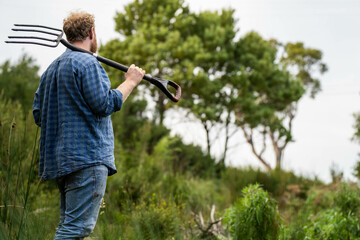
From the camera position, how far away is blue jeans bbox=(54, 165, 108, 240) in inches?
86.4

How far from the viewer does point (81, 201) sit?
7.23 feet

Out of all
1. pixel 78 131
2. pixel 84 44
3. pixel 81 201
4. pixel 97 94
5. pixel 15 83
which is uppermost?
pixel 15 83

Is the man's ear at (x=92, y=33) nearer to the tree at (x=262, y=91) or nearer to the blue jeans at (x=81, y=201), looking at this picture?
the blue jeans at (x=81, y=201)

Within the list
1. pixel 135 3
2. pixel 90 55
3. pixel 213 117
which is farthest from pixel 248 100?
pixel 90 55

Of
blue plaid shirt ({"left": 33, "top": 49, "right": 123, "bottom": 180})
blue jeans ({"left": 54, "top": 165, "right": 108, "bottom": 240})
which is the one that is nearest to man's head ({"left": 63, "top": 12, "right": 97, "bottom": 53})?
blue plaid shirt ({"left": 33, "top": 49, "right": 123, "bottom": 180})

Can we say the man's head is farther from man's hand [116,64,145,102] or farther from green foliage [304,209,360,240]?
green foliage [304,209,360,240]

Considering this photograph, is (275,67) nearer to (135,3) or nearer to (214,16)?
(214,16)

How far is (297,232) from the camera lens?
166 inches

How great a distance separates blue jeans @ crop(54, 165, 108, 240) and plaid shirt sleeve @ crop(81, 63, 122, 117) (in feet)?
1.13

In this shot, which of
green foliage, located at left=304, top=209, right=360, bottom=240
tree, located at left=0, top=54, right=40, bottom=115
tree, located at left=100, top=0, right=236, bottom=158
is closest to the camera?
green foliage, located at left=304, top=209, right=360, bottom=240

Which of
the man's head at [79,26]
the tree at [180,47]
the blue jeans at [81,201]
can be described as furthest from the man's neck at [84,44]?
the tree at [180,47]

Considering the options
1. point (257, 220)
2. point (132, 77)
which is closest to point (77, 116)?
point (132, 77)

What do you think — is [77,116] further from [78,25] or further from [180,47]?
[180,47]

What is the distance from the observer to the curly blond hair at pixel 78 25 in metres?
2.39
